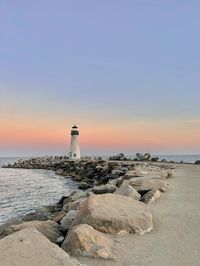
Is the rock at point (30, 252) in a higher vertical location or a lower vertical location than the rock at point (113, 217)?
lower

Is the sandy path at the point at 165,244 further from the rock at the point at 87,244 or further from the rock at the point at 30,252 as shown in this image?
the rock at the point at 30,252

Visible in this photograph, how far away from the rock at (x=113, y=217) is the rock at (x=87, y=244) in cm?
35

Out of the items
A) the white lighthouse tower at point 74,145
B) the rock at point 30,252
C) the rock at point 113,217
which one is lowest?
the rock at point 30,252

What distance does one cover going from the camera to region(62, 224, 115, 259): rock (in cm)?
388

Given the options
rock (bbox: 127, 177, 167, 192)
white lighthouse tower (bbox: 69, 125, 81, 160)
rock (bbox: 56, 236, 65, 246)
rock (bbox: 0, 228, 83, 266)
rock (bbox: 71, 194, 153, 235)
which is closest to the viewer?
rock (bbox: 0, 228, 83, 266)

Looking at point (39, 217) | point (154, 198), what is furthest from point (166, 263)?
point (39, 217)

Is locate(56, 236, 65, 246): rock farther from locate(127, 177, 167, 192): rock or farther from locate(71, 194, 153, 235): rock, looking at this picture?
locate(127, 177, 167, 192): rock

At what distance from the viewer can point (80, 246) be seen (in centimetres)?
396

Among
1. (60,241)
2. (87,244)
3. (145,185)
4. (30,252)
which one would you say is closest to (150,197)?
(145,185)

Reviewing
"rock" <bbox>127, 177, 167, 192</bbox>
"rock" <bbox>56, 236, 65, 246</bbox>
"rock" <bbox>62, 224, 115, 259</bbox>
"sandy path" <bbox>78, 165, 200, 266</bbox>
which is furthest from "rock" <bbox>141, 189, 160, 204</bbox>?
"rock" <bbox>62, 224, 115, 259</bbox>

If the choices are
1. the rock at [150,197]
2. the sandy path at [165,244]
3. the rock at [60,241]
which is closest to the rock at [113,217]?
the sandy path at [165,244]

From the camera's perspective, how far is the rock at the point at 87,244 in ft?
12.7

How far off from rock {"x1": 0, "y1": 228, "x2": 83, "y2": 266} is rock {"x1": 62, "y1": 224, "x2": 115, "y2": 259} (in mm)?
292

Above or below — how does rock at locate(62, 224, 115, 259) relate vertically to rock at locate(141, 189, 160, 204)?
below
